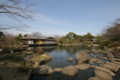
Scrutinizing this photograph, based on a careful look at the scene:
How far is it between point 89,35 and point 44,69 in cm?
4113

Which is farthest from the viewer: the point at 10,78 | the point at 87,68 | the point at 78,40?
the point at 78,40

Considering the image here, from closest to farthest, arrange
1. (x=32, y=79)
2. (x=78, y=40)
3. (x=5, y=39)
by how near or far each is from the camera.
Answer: (x=32, y=79) < (x=5, y=39) < (x=78, y=40)

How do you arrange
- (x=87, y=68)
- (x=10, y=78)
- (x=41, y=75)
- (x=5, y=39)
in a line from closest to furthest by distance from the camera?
(x=10, y=78), (x=41, y=75), (x=87, y=68), (x=5, y=39)

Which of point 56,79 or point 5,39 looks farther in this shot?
point 5,39

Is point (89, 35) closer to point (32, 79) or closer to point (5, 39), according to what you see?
point (5, 39)

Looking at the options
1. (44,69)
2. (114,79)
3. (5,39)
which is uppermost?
(5,39)

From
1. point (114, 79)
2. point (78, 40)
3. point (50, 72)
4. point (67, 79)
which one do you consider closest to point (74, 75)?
point (67, 79)

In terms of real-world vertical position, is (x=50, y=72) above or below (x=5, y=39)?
below

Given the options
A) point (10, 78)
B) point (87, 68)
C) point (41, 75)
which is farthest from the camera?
point (87, 68)

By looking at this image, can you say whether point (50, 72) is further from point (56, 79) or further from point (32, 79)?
point (32, 79)

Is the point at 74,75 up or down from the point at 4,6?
down

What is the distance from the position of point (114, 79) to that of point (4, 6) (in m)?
6.95

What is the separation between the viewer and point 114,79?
14.1ft

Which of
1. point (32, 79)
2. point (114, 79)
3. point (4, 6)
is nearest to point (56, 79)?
point (32, 79)
